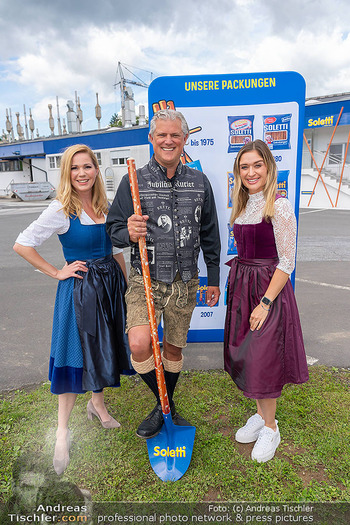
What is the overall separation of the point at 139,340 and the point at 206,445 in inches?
36.9

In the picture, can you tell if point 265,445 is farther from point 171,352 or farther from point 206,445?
point 171,352

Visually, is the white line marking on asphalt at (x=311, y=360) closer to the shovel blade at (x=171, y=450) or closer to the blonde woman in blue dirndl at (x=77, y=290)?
the shovel blade at (x=171, y=450)

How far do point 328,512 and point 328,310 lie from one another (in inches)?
138

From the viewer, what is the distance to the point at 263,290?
8.03 ft

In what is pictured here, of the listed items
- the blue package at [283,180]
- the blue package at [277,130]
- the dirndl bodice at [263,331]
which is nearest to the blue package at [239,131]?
the blue package at [277,130]

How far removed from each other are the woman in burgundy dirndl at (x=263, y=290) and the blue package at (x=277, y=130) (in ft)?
4.16

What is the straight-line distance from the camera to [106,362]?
8.35ft

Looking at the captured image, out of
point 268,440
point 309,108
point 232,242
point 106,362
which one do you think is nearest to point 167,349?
point 106,362

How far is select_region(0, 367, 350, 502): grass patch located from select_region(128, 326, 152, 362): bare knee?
745 mm

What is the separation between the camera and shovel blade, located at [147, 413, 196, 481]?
7.93ft

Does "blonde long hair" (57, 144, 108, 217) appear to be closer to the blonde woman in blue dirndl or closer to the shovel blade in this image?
the blonde woman in blue dirndl

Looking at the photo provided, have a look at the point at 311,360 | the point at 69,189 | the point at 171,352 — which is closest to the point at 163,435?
the point at 171,352

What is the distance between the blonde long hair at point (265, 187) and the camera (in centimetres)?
232

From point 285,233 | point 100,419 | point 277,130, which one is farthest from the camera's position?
point 277,130
